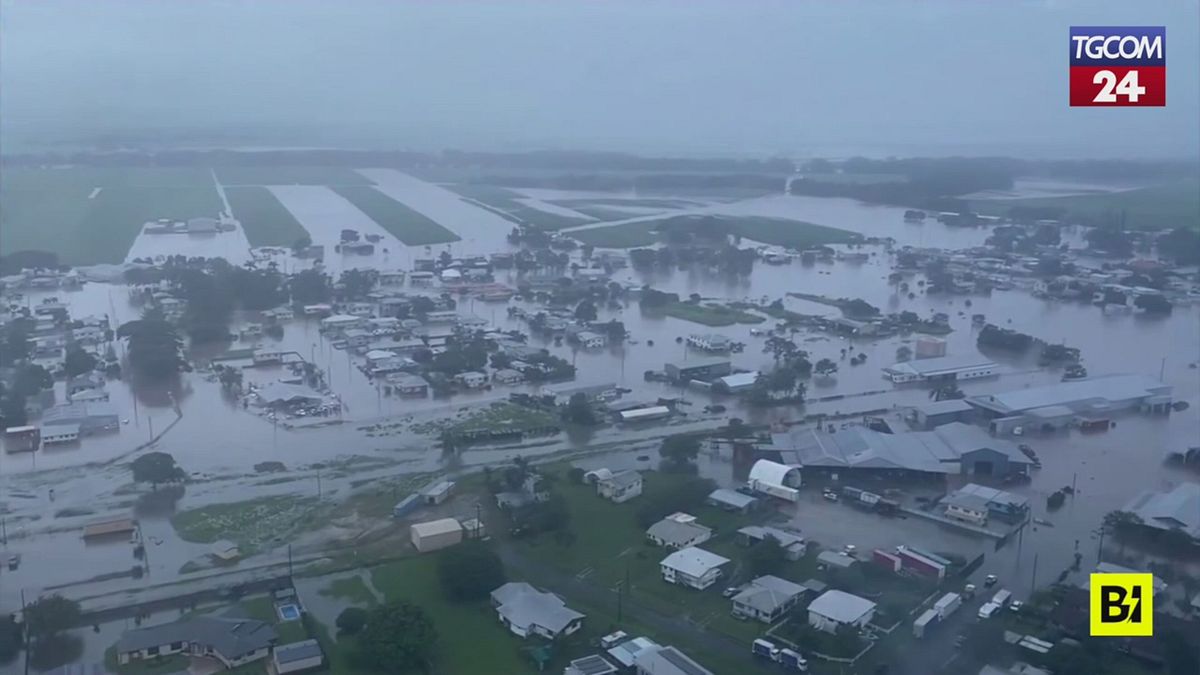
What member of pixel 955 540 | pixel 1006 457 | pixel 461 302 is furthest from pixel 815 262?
pixel 955 540

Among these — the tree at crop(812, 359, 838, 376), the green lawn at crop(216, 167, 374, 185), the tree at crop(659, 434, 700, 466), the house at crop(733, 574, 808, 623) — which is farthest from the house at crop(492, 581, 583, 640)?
the green lawn at crop(216, 167, 374, 185)

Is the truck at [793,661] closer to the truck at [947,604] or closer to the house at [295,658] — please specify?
the truck at [947,604]

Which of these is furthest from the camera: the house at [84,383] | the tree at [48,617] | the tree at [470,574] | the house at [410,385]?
the house at [410,385]

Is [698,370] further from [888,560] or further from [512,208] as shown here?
[512,208]

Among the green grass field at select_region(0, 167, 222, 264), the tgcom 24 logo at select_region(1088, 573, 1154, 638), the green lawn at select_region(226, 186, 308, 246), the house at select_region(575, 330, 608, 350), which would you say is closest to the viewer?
the tgcom 24 logo at select_region(1088, 573, 1154, 638)

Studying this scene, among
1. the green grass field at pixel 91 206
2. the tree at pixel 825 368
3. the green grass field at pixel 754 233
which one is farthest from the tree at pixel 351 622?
the green grass field at pixel 754 233

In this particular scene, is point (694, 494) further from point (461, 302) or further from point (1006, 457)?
point (461, 302)

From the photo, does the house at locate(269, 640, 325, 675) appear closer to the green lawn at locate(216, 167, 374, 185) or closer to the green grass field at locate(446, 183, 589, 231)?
the green grass field at locate(446, 183, 589, 231)
